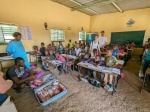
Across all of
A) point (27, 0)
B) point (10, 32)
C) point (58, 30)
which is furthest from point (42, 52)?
point (27, 0)

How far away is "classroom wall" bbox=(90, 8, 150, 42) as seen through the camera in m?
5.97

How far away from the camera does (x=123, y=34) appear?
675 centimetres

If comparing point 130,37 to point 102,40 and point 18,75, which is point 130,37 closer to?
point 102,40

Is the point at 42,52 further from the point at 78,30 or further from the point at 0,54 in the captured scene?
the point at 78,30

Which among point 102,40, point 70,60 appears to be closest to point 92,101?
point 70,60

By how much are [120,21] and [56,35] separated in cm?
519

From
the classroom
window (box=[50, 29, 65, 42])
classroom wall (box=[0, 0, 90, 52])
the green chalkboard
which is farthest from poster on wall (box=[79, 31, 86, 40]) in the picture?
the green chalkboard

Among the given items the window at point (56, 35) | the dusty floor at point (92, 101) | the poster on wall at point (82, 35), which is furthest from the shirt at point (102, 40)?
the poster on wall at point (82, 35)

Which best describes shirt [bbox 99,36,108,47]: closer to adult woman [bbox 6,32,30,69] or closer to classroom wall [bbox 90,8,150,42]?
adult woman [bbox 6,32,30,69]

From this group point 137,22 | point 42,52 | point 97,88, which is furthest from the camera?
point 137,22

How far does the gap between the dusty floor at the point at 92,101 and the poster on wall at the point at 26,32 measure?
114 inches

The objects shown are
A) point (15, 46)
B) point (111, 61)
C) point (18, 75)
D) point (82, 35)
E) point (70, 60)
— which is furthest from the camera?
point (82, 35)

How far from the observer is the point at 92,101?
1.88 meters

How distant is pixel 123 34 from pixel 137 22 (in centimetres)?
116
